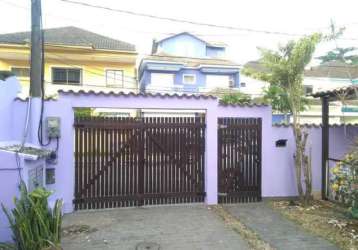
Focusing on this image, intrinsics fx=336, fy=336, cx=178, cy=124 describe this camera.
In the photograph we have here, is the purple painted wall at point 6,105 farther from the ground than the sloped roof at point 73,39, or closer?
closer

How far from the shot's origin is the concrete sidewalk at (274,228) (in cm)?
560

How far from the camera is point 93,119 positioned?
768 centimetres

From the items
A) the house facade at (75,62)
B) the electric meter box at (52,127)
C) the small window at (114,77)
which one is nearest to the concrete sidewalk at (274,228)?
the electric meter box at (52,127)

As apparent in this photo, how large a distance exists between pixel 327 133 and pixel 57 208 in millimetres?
6905

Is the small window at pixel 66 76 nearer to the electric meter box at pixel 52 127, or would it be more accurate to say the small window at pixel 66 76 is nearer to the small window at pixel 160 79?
the small window at pixel 160 79

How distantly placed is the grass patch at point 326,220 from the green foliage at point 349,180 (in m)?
0.31

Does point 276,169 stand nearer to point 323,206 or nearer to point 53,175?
point 323,206

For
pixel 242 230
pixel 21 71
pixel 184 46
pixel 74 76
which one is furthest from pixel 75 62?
pixel 242 230

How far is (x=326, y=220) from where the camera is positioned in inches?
273

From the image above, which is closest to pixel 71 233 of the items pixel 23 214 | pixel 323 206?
pixel 23 214

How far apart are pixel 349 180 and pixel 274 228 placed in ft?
6.30

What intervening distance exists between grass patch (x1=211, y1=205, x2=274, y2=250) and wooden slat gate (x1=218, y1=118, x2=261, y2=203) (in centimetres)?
66

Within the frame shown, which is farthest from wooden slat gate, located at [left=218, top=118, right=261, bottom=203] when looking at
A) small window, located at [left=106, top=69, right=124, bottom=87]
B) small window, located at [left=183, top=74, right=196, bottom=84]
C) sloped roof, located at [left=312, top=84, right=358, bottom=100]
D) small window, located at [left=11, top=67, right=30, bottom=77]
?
small window, located at [left=183, top=74, right=196, bottom=84]

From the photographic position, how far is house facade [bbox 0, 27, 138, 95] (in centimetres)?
1967
